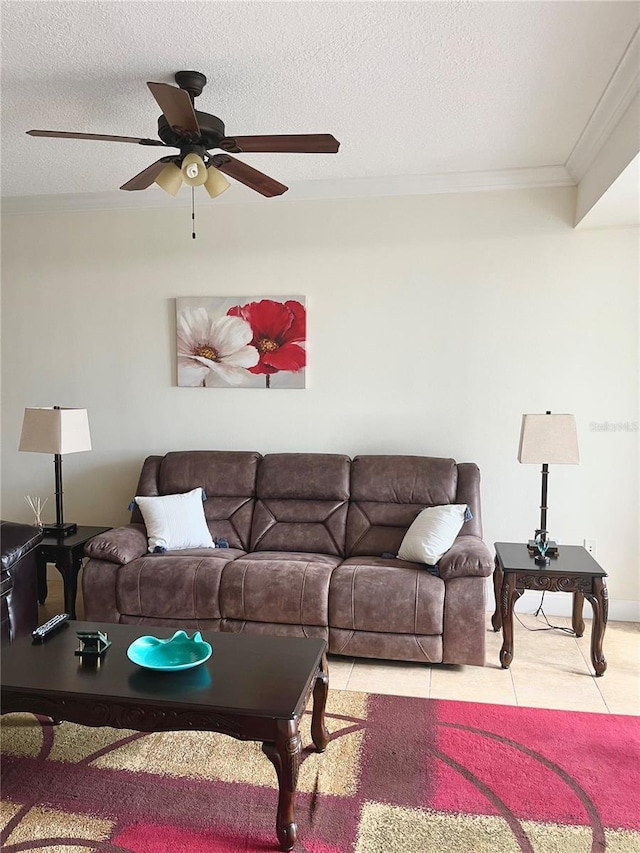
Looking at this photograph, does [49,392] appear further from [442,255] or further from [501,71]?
[501,71]

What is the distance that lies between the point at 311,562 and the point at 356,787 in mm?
1386

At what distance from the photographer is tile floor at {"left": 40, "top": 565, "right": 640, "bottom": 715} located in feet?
9.77

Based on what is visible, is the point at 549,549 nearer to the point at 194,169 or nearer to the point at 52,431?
the point at 194,169

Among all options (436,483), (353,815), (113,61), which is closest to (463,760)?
(353,815)

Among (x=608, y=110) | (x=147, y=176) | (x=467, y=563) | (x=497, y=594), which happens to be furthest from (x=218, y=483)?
(x=608, y=110)

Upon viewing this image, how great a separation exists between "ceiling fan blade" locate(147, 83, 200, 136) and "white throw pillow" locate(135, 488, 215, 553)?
6.97 feet

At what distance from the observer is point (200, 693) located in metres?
2.09

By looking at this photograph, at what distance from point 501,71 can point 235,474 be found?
2584 mm

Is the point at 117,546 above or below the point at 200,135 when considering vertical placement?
below

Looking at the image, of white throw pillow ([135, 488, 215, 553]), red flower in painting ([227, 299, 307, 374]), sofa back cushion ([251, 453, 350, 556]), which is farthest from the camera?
red flower in painting ([227, 299, 307, 374])

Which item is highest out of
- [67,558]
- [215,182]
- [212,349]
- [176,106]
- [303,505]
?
[176,106]

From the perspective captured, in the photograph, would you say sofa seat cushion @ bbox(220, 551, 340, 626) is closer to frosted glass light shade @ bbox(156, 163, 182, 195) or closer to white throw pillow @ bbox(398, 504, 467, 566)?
white throw pillow @ bbox(398, 504, 467, 566)

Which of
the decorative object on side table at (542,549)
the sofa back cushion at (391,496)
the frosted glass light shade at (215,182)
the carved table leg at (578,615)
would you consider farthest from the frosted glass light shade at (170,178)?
the carved table leg at (578,615)

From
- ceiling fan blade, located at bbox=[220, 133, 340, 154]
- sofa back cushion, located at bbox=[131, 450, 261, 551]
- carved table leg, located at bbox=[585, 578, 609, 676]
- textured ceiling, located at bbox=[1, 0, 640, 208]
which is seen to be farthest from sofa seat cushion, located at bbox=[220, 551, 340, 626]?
textured ceiling, located at bbox=[1, 0, 640, 208]
